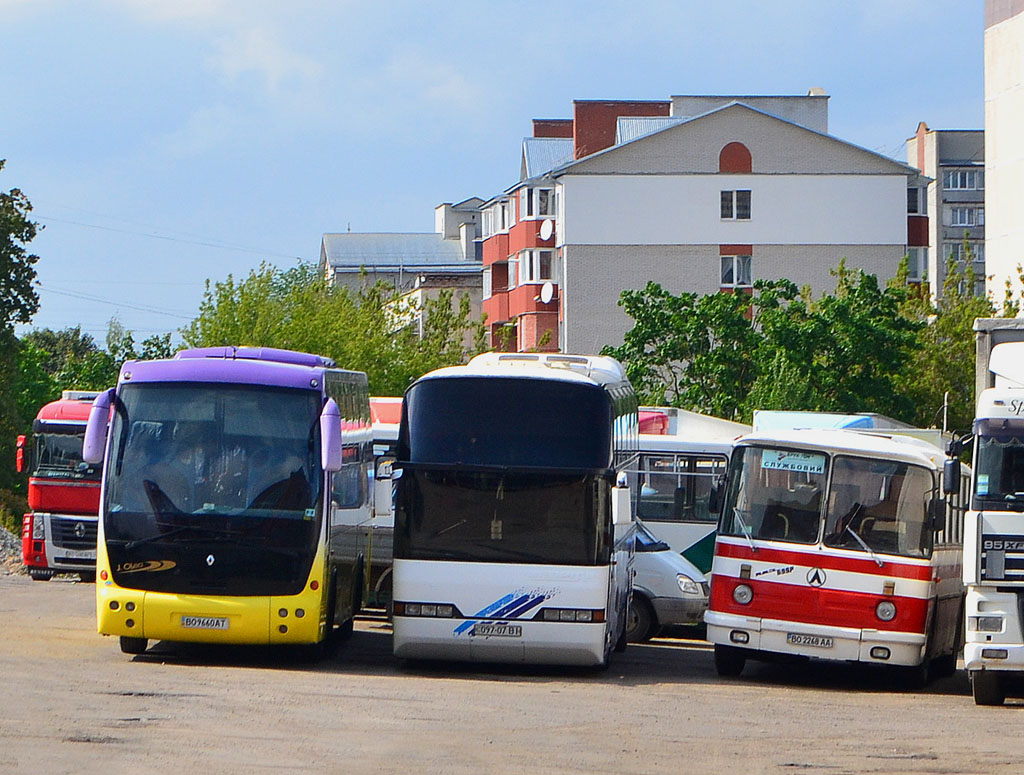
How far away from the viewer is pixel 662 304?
48750 millimetres

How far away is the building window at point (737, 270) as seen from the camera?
6706 centimetres

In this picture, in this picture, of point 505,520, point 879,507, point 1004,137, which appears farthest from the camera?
point 1004,137

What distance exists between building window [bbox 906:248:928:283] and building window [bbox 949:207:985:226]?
55.1m

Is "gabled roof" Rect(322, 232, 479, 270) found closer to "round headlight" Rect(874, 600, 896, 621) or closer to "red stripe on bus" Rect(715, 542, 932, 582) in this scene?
"red stripe on bus" Rect(715, 542, 932, 582)

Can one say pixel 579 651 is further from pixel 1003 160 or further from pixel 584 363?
pixel 1003 160

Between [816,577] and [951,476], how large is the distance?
2558 millimetres

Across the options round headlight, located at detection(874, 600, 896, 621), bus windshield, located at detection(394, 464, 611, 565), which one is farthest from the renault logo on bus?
bus windshield, located at detection(394, 464, 611, 565)

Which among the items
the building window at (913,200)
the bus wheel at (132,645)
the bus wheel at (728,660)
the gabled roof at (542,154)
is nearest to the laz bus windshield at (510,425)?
the bus wheel at (728,660)

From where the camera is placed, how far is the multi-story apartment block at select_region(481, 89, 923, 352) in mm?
66812

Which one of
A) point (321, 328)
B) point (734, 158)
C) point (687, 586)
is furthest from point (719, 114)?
point (687, 586)

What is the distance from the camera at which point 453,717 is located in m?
13.3

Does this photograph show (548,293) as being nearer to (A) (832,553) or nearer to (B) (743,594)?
(B) (743,594)

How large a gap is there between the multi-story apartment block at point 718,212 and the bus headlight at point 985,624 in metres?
51.3

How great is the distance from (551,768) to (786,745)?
230cm
